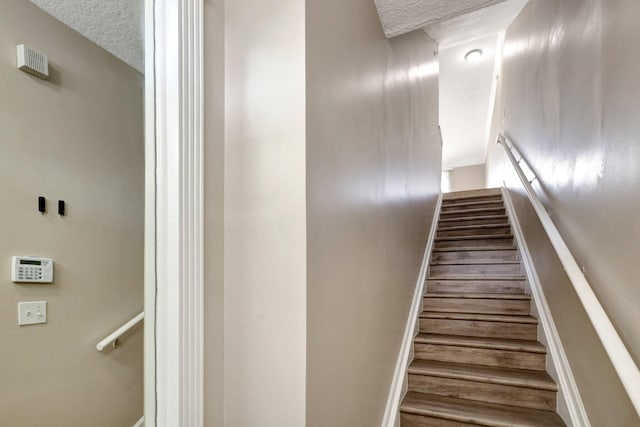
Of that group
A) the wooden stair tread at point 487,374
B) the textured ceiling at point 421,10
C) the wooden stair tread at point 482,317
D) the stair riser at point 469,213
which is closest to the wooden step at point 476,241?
the stair riser at point 469,213

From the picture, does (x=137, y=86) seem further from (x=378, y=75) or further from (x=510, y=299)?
(x=510, y=299)

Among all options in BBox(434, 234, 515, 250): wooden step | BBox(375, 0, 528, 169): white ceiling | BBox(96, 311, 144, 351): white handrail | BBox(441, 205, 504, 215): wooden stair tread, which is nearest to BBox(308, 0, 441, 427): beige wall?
BBox(375, 0, 528, 169): white ceiling

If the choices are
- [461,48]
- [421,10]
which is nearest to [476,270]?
[421,10]

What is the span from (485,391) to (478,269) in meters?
1.28

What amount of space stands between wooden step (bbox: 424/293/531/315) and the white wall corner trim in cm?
229

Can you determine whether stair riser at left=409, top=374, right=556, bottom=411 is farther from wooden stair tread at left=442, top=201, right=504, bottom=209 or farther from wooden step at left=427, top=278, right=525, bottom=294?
wooden stair tread at left=442, top=201, right=504, bottom=209

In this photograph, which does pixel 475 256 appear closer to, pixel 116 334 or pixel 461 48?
pixel 116 334

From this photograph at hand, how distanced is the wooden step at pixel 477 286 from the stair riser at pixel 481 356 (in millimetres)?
632

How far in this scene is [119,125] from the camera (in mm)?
1372

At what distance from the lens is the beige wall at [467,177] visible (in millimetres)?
8625

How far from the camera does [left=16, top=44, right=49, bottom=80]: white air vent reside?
4.51ft

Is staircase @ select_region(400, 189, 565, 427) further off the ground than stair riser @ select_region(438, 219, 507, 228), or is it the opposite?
stair riser @ select_region(438, 219, 507, 228)

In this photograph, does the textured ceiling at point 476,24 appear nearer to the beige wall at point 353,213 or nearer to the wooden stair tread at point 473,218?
the beige wall at point 353,213

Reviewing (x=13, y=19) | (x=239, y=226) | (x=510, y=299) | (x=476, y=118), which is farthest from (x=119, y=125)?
(x=476, y=118)
